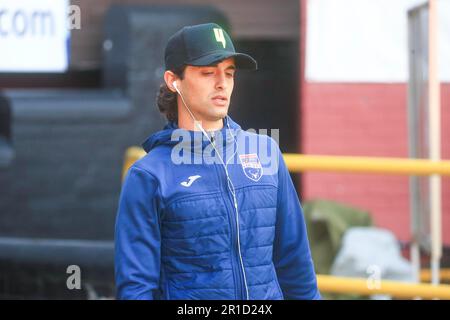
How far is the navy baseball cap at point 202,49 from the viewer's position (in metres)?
3.61

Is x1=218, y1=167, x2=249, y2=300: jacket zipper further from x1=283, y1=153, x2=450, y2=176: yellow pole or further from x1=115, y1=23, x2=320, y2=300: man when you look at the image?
x1=283, y1=153, x2=450, y2=176: yellow pole

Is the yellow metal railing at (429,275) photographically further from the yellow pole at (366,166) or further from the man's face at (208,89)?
the man's face at (208,89)

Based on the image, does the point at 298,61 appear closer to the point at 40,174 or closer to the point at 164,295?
the point at 40,174

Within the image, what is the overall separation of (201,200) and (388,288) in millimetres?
2463

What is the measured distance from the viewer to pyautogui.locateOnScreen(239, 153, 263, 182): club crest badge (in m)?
3.65

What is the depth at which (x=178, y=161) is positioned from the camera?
363 centimetres

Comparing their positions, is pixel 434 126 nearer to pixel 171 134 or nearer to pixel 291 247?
pixel 291 247

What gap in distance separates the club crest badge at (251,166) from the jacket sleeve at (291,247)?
104 mm

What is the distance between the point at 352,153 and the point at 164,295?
5116 mm

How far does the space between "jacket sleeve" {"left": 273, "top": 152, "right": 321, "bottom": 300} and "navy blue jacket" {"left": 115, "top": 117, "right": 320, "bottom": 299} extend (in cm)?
8

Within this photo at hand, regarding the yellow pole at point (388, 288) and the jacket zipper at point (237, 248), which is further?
the yellow pole at point (388, 288)

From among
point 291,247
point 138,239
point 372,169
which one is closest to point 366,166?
point 372,169

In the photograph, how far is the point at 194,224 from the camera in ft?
11.6

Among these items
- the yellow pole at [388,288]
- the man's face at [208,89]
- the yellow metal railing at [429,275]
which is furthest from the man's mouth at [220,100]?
the yellow metal railing at [429,275]
